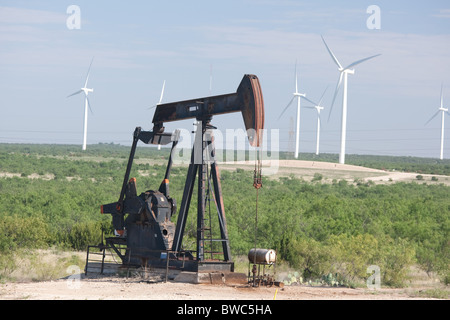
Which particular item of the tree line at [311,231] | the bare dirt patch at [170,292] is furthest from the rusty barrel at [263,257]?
the bare dirt patch at [170,292]

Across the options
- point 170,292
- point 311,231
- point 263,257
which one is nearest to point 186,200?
point 263,257

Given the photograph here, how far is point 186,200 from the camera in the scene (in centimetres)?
1630

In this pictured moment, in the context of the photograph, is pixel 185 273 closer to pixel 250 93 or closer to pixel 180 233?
pixel 180 233

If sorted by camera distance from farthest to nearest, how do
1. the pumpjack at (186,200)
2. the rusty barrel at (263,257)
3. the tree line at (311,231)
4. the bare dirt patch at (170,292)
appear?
the tree line at (311,231)
the pumpjack at (186,200)
the rusty barrel at (263,257)
the bare dirt patch at (170,292)

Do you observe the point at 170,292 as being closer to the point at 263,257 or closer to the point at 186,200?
the point at 263,257

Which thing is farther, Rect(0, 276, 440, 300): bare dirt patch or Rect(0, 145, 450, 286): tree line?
Rect(0, 145, 450, 286): tree line

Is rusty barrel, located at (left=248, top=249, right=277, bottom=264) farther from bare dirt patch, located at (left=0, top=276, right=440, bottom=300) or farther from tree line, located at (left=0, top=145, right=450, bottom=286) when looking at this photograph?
bare dirt patch, located at (left=0, top=276, right=440, bottom=300)

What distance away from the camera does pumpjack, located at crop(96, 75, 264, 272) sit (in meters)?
15.1

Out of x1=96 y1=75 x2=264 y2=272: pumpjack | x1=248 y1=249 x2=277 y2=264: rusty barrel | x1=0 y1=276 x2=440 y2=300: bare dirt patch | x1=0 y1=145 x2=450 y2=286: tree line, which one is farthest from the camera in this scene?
x1=0 y1=145 x2=450 y2=286: tree line

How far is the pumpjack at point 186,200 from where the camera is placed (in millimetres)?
15148

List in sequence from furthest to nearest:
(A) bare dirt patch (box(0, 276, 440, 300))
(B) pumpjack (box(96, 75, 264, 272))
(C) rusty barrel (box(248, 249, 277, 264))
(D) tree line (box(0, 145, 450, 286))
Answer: (D) tree line (box(0, 145, 450, 286)) → (B) pumpjack (box(96, 75, 264, 272)) → (C) rusty barrel (box(248, 249, 277, 264)) → (A) bare dirt patch (box(0, 276, 440, 300))

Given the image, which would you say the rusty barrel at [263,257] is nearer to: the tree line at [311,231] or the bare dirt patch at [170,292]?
the tree line at [311,231]

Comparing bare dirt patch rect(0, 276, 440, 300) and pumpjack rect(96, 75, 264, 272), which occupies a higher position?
pumpjack rect(96, 75, 264, 272)

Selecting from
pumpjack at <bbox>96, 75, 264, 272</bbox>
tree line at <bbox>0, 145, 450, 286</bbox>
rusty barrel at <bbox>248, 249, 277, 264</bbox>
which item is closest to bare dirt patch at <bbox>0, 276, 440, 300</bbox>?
rusty barrel at <bbox>248, 249, 277, 264</bbox>
